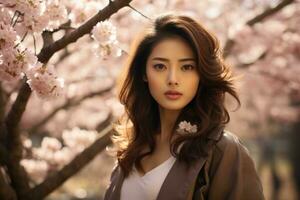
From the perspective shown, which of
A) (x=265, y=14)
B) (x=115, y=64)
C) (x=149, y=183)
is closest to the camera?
(x=149, y=183)

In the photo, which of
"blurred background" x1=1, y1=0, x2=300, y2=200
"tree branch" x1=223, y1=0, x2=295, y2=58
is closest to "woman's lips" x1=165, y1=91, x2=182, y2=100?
"blurred background" x1=1, y1=0, x2=300, y2=200

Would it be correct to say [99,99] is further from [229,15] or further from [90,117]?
[229,15]

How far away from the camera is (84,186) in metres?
20.5

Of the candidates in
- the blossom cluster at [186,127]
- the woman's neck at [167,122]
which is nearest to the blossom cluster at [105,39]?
the woman's neck at [167,122]

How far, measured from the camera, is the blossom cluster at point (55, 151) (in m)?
5.43

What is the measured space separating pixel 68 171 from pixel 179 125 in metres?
1.18

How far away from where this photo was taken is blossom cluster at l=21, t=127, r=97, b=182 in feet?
17.8

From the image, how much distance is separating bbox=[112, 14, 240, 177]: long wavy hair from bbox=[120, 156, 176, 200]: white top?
0.07 metres

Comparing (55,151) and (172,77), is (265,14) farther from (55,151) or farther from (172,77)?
(172,77)

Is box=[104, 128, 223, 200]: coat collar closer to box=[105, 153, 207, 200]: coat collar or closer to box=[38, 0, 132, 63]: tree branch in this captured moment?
box=[105, 153, 207, 200]: coat collar

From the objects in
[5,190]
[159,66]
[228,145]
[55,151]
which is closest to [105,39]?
[159,66]

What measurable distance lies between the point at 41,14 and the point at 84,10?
652mm

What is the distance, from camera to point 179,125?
2.92 m

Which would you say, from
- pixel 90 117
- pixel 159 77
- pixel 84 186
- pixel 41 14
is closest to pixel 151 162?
pixel 159 77
